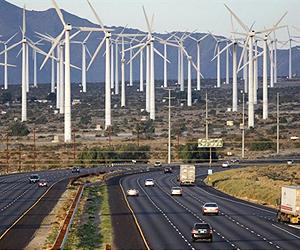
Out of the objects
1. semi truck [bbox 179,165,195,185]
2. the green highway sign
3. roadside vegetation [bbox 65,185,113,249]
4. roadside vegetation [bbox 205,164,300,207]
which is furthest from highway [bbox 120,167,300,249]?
the green highway sign

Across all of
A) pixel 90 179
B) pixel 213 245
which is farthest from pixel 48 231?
pixel 90 179

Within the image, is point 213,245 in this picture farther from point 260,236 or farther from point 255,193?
point 255,193

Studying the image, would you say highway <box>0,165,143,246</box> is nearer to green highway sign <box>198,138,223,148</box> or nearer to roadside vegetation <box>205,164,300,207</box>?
green highway sign <box>198,138,223,148</box>

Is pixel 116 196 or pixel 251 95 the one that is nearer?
pixel 116 196

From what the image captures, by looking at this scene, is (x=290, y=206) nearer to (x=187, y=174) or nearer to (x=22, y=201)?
(x=22, y=201)

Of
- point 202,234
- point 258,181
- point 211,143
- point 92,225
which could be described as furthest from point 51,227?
point 211,143

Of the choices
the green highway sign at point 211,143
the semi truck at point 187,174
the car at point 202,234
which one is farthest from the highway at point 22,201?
the green highway sign at point 211,143
